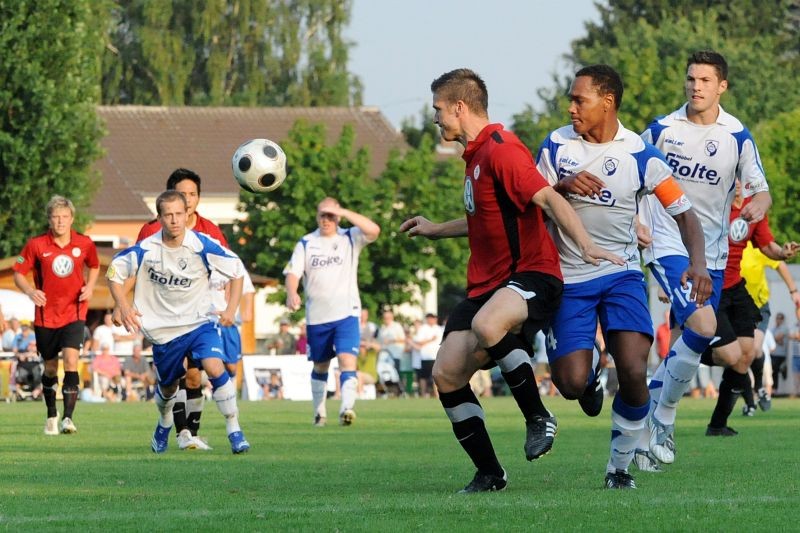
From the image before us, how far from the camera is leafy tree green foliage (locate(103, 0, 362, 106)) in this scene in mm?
69562

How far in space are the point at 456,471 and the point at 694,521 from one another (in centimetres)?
342

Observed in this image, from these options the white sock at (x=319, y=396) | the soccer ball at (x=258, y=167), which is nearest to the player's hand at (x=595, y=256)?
the soccer ball at (x=258, y=167)

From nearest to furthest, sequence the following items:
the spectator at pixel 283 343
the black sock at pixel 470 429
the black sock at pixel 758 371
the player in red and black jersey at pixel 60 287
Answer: the black sock at pixel 470 429, the player in red and black jersey at pixel 60 287, the black sock at pixel 758 371, the spectator at pixel 283 343

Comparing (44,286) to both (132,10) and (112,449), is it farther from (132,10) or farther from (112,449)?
(132,10)

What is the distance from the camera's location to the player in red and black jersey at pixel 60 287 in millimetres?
16266

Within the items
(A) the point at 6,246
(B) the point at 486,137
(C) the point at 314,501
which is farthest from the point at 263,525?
(A) the point at 6,246

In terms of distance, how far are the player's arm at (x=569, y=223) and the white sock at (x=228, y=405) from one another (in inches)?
199

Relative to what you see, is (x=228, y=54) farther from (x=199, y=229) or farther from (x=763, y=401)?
(x=199, y=229)

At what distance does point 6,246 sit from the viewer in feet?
141

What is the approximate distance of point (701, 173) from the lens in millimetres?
10727

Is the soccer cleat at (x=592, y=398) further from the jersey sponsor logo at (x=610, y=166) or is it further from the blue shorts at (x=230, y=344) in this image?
the blue shorts at (x=230, y=344)

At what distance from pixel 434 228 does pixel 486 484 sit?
151 cm

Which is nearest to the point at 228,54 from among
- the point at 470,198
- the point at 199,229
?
the point at 199,229

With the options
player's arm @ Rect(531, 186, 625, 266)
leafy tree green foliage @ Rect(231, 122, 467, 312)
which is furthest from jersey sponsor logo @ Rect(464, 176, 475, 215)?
leafy tree green foliage @ Rect(231, 122, 467, 312)
